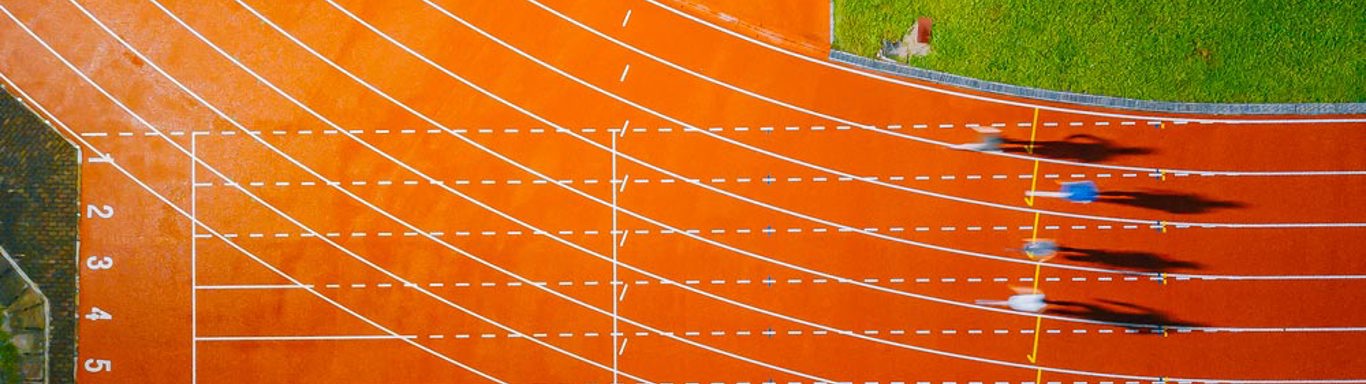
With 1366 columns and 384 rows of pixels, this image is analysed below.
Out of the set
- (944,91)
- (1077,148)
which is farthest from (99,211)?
(1077,148)

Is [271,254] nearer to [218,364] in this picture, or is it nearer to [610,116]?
[218,364]

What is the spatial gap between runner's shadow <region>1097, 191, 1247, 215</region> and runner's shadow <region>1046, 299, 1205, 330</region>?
3.45 ft

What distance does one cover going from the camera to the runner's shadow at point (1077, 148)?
9.91 metres

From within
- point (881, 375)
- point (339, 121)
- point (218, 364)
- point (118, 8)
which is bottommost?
point (218, 364)

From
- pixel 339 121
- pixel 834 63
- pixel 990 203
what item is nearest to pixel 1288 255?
pixel 990 203

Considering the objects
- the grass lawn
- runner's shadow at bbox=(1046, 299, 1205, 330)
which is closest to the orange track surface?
runner's shadow at bbox=(1046, 299, 1205, 330)

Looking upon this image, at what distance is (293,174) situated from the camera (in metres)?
10.1

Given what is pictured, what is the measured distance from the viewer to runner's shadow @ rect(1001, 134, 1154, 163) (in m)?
9.91

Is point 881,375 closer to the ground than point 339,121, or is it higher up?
closer to the ground

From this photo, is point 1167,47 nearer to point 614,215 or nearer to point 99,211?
point 614,215

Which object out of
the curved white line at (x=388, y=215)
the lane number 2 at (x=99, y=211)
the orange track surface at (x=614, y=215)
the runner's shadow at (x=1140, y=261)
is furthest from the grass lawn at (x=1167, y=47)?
the lane number 2 at (x=99, y=211)

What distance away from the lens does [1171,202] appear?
9891mm

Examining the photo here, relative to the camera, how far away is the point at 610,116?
998cm

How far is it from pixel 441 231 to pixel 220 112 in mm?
2640
